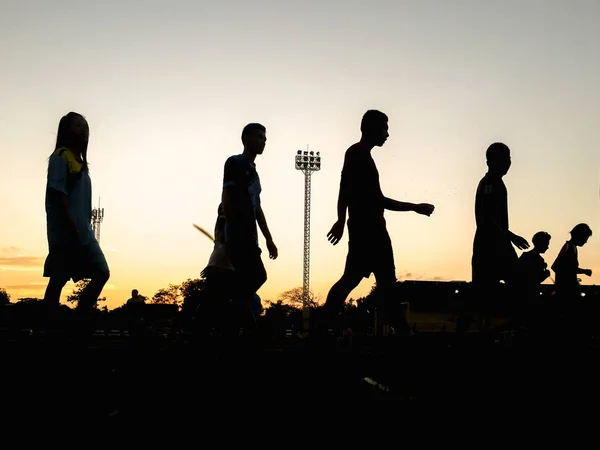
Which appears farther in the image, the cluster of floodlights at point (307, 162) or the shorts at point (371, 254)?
the cluster of floodlights at point (307, 162)

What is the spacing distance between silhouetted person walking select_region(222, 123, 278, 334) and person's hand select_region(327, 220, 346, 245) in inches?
30.4

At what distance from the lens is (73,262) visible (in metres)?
7.14

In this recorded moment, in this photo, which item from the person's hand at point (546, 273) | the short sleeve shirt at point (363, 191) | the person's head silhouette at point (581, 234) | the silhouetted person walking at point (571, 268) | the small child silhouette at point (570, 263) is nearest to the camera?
the short sleeve shirt at point (363, 191)

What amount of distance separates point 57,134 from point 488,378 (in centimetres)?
469

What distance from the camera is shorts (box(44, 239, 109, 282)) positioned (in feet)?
23.2

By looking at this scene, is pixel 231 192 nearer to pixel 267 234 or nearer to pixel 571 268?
pixel 267 234

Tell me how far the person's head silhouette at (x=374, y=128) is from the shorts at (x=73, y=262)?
2762 millimetres

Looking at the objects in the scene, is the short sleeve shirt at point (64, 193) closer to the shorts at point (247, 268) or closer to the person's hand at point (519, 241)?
the shorts at point (247, 268)

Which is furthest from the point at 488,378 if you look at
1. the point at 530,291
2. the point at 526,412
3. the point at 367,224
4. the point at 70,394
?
the point at 530,291

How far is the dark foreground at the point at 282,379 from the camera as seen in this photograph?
137 inches

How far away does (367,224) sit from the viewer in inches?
288

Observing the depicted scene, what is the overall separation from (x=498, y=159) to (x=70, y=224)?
471 centimetres

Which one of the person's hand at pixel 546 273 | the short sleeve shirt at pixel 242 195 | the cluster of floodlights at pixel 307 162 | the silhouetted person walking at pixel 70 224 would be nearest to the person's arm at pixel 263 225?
the short sleeve shirt at pixel 242 195

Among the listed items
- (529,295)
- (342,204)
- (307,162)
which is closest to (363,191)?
(342,204)
